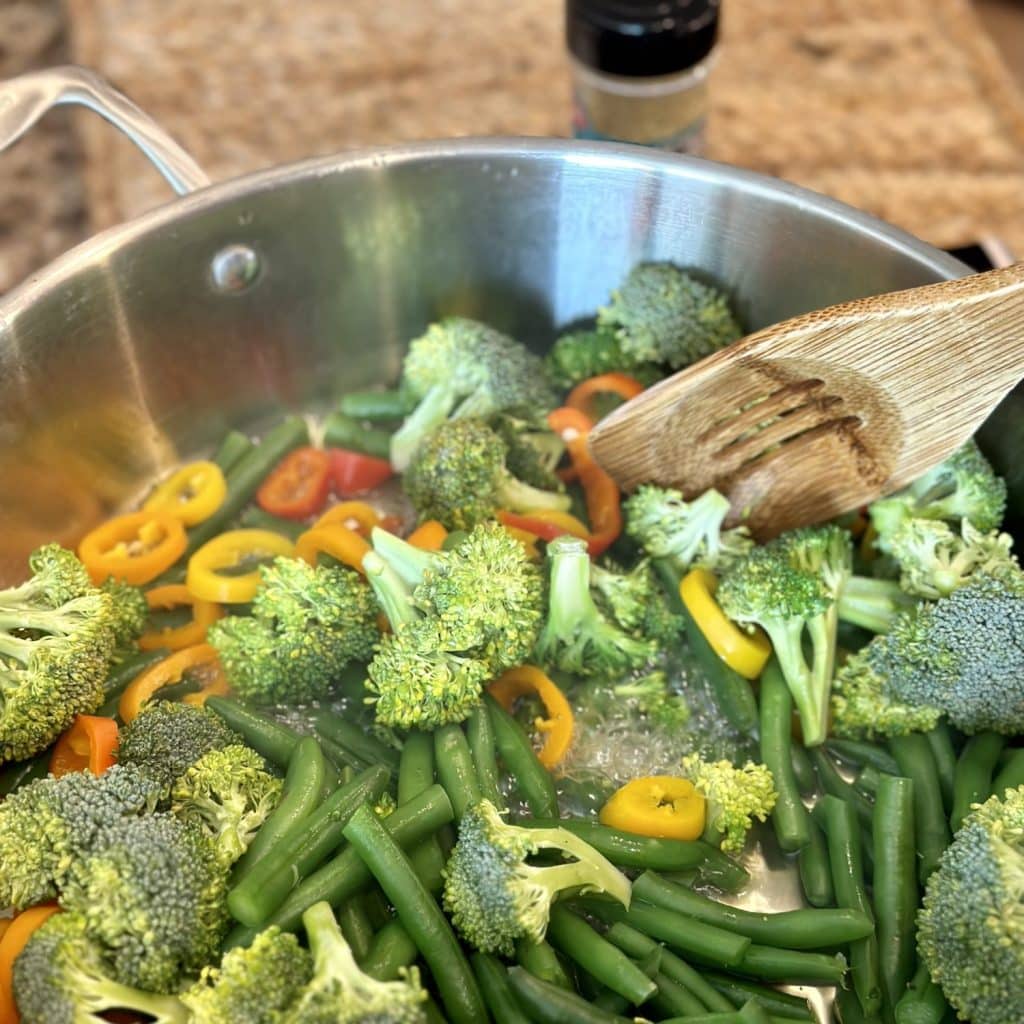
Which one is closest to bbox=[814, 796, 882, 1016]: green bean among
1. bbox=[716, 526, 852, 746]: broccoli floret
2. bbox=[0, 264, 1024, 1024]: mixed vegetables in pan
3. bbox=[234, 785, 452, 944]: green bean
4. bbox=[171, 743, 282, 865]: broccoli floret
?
bbox=[0, 264, 1024, 1024]: mixed vegetables in pan

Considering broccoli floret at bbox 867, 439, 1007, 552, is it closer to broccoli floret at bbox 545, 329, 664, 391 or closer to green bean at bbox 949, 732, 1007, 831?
green bean at bbox 949, 732, 1007, 831

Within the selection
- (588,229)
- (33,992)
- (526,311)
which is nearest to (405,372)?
(526,311)

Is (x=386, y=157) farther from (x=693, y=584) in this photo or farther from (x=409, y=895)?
(x=409, y=895)

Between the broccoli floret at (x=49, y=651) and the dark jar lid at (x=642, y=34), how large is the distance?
1286 millimetres

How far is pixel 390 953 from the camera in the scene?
135 centimetres

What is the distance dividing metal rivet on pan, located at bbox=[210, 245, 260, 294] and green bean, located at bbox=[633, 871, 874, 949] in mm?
1185

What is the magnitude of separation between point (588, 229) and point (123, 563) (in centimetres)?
98

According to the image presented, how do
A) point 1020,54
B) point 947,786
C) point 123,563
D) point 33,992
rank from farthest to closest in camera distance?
point 1020,54, point 123,563, point 947,786, point 33,992

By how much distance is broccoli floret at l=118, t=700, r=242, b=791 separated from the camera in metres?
1.51

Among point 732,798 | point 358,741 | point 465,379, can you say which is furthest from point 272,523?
point 732,798

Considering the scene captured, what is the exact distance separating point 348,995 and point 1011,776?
95cm

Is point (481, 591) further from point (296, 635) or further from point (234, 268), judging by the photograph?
point (234, 268)

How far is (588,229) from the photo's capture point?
6.62ft

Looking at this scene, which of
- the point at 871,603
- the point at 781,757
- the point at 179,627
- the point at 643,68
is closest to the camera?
the point at 781,757
